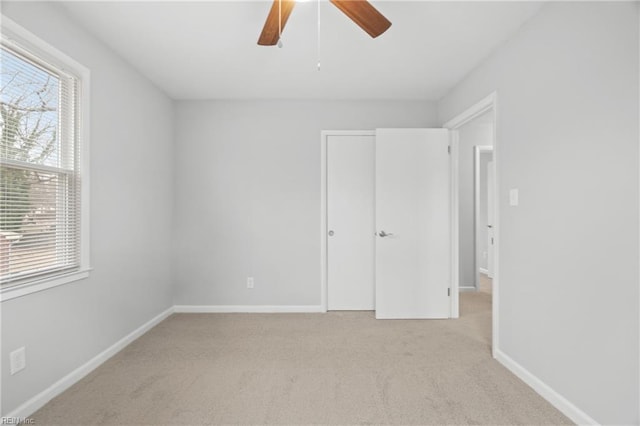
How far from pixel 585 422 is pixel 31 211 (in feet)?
10.7

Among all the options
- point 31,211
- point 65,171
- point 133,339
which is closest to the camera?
point 31,211

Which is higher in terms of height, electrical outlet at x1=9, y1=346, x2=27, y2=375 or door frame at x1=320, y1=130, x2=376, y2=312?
door frame at x1=320, y1=130, x2=376, y2=312

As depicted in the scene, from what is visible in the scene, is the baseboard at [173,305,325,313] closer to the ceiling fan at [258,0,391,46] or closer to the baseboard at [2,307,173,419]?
the baseboard at [2,307,173,419]

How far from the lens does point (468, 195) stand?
4.75 m

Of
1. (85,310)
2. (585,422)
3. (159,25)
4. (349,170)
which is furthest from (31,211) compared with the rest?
(585,422)

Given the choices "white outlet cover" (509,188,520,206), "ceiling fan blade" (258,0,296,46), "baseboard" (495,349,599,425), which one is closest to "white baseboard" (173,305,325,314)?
"baseboard" (495,349,599,425)

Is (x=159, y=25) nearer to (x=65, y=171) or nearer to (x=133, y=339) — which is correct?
(x=65, y=171)

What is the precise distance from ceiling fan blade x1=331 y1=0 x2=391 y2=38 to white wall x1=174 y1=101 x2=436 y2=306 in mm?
2013

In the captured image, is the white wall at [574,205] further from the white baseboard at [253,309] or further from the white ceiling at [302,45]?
the white baseboard at [253,309]

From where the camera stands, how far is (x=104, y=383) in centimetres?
218

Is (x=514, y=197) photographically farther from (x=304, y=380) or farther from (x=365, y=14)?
(x=304, y=380)

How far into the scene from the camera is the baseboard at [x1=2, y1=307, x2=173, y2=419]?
1814 millimetres

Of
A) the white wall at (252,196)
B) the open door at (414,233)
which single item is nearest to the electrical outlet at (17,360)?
the white wall at (252,196)

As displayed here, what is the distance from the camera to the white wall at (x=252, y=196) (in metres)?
3.74
